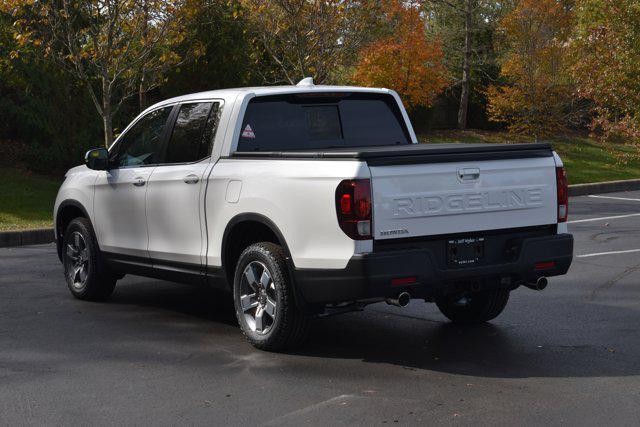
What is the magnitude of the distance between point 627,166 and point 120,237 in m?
23.5

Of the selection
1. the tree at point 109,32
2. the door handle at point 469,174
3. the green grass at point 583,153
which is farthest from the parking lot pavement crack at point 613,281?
the green grass at point 583,153

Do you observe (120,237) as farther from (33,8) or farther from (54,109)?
(54,109)

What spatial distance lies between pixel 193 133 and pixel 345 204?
7.22 feet

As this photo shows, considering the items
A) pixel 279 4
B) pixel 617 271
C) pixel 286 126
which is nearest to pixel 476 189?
pixel 286 126

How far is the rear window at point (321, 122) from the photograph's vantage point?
305 inches

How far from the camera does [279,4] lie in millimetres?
19828

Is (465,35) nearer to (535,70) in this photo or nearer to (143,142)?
(535,70)

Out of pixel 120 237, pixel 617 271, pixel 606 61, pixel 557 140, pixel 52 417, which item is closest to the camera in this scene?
pixel 52 417

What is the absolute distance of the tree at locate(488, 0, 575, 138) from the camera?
95.5ft

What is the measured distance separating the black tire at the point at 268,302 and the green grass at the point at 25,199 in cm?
828

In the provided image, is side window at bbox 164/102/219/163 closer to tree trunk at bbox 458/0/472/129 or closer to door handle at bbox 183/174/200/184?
door handle at bbox 183/174/200/184

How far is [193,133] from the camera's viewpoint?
26.5 ft

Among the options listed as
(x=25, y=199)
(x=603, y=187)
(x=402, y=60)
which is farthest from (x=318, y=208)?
(x=402, y=60)

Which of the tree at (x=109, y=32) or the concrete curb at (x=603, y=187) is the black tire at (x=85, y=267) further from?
the concrete curb at (x=603, y=187)
